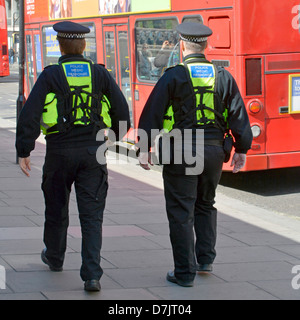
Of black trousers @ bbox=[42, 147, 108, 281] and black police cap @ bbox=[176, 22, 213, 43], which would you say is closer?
black trousers @ bbox=[42, 147, 108, 281]

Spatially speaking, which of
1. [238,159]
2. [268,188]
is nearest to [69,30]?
[238,159]

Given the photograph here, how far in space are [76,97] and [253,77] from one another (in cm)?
474

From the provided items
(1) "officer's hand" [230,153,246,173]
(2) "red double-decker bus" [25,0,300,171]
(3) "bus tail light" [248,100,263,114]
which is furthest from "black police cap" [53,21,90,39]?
(3) "bus tail light" [248,100,263,114]

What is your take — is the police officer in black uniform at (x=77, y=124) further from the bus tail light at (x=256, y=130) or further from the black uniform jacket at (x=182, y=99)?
the bus tail light at (x=256, y=130)

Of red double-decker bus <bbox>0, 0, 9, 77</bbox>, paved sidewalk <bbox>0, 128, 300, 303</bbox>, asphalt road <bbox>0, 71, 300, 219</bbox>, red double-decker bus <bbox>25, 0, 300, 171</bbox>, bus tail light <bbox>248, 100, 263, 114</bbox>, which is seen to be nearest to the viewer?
paved sidewalk <bbox>0, 128, 300, 303</bbox>

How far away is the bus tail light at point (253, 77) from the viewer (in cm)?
987

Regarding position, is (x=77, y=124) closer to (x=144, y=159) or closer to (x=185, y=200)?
(x=144, y=159)

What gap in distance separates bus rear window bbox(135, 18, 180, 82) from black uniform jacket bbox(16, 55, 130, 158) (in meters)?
5.46

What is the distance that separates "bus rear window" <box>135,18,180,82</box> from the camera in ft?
36.8

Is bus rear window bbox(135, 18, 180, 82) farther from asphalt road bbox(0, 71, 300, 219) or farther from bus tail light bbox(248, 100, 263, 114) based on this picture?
asphalt road bbox(0, 71, 300, 219)

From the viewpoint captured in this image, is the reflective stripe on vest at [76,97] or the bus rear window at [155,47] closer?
the reflective stripe on vest at [76,97]

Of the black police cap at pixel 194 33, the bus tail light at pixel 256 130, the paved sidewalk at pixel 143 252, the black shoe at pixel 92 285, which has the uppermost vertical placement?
the black police cap at pixel 194 33

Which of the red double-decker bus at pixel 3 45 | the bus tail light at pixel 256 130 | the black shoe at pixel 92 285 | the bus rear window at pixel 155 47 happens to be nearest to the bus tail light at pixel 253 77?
the bus tail light at pixel 256 130
